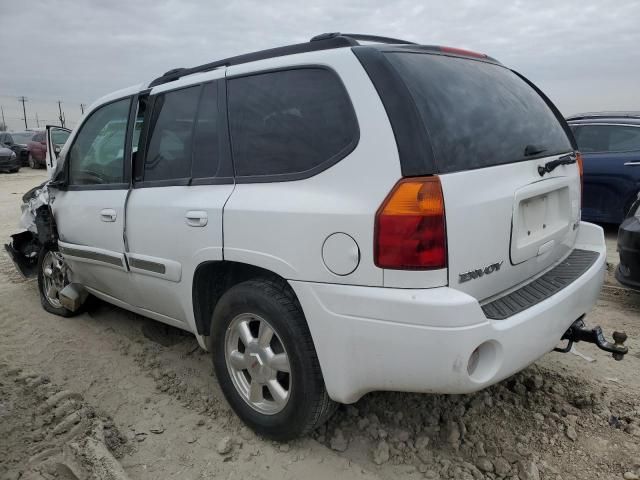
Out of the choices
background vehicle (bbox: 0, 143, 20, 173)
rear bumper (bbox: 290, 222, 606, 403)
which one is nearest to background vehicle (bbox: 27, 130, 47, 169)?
background vehicle (bbox: 0, 143, 20, 173)

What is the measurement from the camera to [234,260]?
2467mm

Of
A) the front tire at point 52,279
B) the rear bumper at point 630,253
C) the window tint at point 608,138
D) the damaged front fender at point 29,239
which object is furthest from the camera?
the window tint at point 608,138

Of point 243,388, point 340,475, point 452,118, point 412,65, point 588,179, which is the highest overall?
point 412,65

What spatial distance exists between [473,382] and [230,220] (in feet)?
4.20

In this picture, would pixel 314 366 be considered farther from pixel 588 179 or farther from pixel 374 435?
pixel 588 179

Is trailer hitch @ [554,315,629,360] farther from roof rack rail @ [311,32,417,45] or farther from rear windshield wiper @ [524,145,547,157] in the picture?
roof rack rail @ [311,32,417,45]

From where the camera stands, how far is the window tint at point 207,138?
2701 mm

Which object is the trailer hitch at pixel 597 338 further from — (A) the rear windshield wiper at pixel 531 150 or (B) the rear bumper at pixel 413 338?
(A) the rear windshield wiper at pixel 531 150

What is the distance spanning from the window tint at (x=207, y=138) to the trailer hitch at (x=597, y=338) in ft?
6.54

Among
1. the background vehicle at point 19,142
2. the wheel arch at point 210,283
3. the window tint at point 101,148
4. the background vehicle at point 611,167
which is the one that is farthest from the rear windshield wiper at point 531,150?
the background vehicle at point 19,142

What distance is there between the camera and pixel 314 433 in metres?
2.69

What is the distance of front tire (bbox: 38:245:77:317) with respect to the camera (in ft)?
14.1

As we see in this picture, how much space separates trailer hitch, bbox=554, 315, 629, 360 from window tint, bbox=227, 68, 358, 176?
156 centimetres

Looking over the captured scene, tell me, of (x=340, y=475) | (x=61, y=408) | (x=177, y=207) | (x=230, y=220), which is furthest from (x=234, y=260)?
(x=61, y=408)
